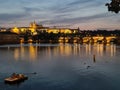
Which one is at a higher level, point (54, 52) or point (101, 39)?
point (54, 52)

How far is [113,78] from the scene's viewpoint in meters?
25.3

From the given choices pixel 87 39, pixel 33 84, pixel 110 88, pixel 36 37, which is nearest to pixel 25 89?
pixel 33 84

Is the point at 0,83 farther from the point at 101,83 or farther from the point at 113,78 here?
the point at 113,78

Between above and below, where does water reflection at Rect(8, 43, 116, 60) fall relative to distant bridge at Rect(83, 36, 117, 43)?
above

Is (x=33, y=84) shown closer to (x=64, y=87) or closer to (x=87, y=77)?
(x=64, y=87)

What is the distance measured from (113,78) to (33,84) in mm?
7666

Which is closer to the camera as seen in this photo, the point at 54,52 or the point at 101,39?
the point at 54,52

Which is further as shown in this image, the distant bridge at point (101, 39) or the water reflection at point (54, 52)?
the distant bridge at point (101, 39)

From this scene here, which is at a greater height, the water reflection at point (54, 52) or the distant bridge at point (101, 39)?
the water reflection at point (54, 52)

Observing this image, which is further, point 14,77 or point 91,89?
point 14,77

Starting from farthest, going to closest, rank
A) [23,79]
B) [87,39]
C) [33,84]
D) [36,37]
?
[36,37]
[87,39]
[23,79]
[33,84]

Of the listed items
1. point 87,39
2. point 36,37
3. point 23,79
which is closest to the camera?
point 23,79

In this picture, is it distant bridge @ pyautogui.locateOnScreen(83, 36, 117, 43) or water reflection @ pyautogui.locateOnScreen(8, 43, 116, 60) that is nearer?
water reflection @ pyautogui.locateOnScreen(8, 43, 116, 60)

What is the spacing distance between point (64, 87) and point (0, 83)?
5315 millimetres
